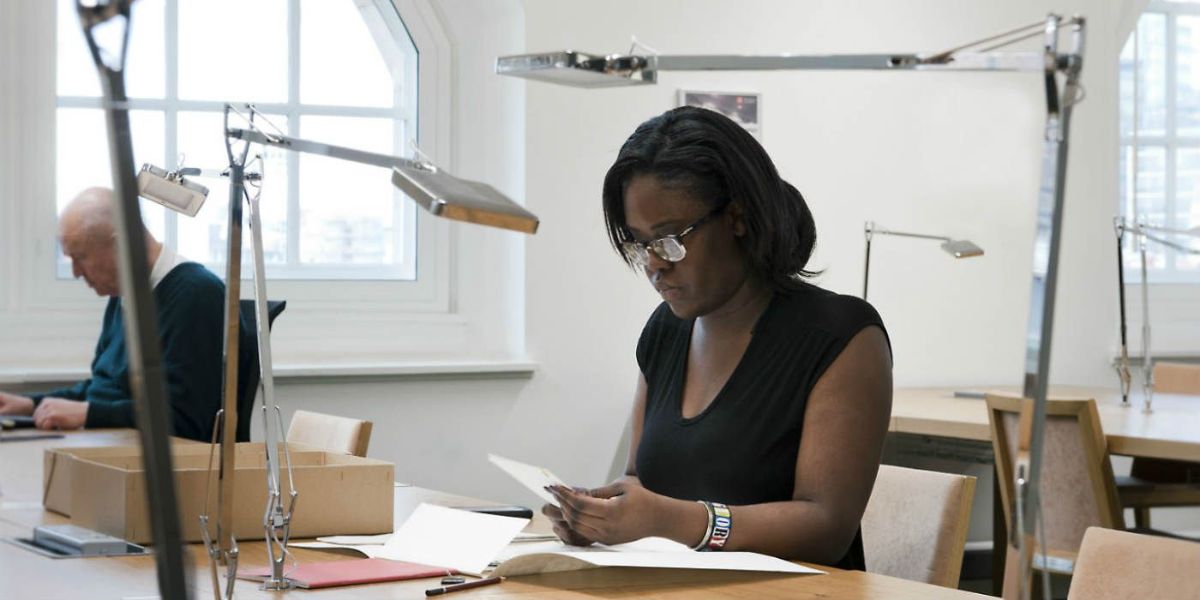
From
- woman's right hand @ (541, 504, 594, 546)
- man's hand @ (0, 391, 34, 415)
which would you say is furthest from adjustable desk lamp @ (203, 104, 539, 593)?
man's hand @ (0, 391, 34, 415)

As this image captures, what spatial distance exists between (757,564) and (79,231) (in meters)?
2.69

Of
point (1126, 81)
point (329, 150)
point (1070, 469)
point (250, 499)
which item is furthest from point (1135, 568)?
point (1126, 81)

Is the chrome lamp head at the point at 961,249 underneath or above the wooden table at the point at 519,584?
above

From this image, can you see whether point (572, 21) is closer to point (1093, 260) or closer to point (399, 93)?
point (399, 93)

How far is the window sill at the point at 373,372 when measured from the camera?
3891 mm

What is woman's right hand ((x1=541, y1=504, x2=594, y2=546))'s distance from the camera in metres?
1.74

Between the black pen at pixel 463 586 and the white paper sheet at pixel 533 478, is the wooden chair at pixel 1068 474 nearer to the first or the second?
A: the white paper sheet at pixel 533 478

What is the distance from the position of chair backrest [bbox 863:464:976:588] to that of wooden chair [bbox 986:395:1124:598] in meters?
1.17

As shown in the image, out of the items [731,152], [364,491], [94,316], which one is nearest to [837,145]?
[94,316]

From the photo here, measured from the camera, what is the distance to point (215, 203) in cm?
428

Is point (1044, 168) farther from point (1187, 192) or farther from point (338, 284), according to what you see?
point (1187, 192)

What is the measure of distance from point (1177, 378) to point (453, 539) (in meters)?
3.77

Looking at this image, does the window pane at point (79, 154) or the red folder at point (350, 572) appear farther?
the window pane at point (79, 154)

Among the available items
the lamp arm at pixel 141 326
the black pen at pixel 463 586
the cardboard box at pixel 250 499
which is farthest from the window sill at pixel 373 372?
the lamp arm at pixel 141 326
